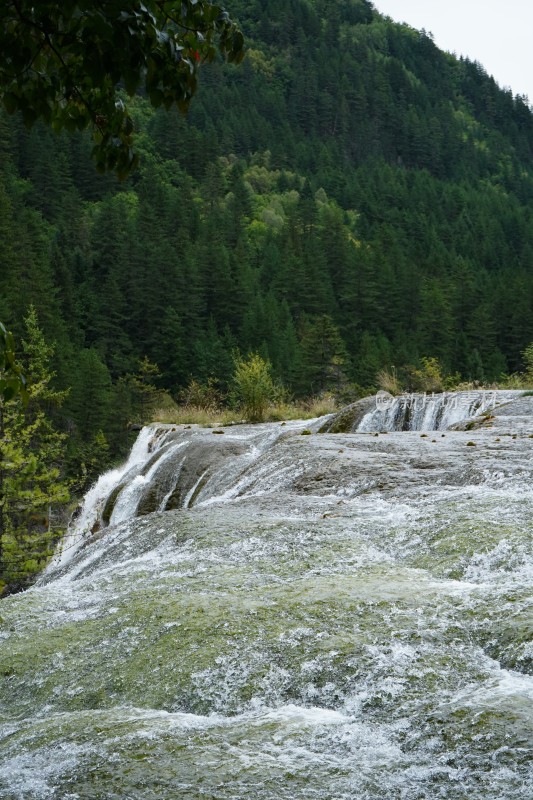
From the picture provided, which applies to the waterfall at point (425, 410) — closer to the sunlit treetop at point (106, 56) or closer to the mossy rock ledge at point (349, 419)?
the mossy rock ledge at point (349, 419)

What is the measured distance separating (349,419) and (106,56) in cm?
1552

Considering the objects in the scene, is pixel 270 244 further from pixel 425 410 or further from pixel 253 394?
pixel 425 410

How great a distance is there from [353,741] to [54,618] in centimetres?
308

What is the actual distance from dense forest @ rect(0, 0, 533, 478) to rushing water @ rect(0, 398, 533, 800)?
15.0 m

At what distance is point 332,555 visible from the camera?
6613 millimetres

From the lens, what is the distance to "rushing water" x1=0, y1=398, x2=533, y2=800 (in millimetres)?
3424

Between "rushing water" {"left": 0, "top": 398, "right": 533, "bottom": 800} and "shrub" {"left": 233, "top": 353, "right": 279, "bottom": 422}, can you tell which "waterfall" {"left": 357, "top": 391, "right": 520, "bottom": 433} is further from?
"rushing water" {"left": 0, "top": 398, "right": 533, "bottom": 800}

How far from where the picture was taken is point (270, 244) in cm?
8031

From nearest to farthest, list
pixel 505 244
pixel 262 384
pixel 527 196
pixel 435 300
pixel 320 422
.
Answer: pixel 320 422, pixel 262 384, pixel 435 300, pixel 505 244, pixel 527 196

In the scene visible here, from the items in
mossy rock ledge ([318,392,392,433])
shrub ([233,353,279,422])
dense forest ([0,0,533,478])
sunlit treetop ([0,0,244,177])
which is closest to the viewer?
sunlit treetop ([0,0,244,177])

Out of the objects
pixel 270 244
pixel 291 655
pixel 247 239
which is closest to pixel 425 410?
pixel 291 655

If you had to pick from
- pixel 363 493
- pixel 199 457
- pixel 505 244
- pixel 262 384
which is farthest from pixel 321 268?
pixel 363 493

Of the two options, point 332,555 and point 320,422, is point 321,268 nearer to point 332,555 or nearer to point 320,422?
point 320,422

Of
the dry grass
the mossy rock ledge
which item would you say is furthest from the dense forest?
the dry grass
